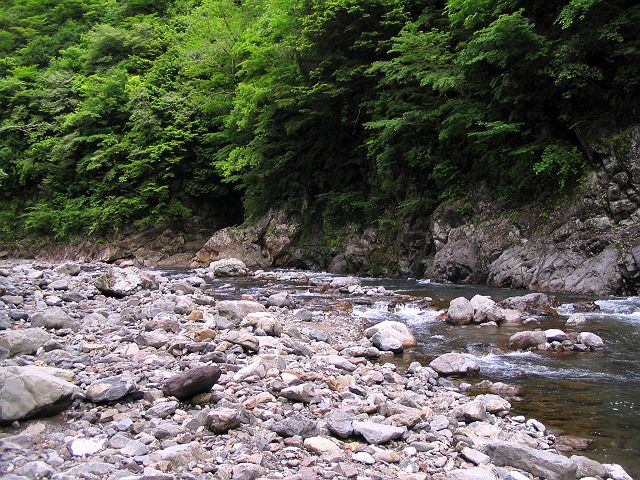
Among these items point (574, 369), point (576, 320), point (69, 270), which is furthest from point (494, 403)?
point (69, 270)

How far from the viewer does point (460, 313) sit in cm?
Result: 940

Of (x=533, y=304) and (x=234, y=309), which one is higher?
(x=234, y=309)

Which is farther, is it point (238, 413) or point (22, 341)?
point (22, 341)

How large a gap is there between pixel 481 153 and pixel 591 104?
3.16 m

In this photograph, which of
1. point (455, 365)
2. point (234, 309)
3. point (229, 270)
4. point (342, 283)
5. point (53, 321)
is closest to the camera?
point (455, 365)

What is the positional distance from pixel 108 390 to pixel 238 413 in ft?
3.68

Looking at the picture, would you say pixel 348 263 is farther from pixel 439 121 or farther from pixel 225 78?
pixel 225 78

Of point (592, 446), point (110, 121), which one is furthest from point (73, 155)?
point (592, 446)

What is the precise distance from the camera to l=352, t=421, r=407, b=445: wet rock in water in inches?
151

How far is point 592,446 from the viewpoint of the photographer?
13.9ft

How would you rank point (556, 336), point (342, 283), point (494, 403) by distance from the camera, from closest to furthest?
point (494, 403) < point (556, 336) < point (342, 283)

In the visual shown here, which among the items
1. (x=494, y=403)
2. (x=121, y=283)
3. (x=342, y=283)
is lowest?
(x=342, y=283)

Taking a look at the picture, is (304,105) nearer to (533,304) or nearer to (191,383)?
(533,304)

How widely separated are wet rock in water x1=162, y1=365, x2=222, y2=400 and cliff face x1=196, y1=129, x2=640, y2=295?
10172mm
